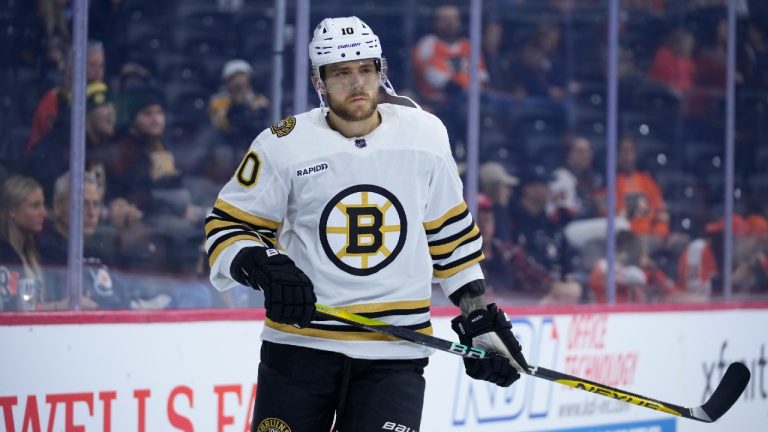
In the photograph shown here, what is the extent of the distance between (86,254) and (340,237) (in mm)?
1317

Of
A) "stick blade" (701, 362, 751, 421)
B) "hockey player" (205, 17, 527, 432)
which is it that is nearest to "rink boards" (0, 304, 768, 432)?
"hockey player" (205, 17, 527, 432)

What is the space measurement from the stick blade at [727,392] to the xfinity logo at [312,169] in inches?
47.8

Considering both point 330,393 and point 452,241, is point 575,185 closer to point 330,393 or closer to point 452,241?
point 452,241

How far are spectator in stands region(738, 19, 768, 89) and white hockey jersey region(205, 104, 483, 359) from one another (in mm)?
3561

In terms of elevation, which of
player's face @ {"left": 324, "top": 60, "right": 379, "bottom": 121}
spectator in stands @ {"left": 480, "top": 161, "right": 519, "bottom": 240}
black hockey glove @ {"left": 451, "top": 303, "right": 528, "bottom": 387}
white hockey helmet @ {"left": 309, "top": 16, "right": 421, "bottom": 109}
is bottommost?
black hockey glove @ {"left": 451, "top": 303, "right": 528, "bottom": 387}

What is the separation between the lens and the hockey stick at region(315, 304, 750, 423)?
2.80m

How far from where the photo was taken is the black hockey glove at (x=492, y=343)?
2.97 m

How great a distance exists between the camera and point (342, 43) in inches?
113

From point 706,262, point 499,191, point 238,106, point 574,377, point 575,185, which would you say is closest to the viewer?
point 574,377

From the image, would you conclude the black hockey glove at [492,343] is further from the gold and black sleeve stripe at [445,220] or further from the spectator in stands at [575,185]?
the spectator in stands at [575,185]

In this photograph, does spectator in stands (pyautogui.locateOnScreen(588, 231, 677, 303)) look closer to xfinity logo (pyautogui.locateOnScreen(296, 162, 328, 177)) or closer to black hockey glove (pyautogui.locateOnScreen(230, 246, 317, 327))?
xfinity logo (pyautogui.locateOnScreen(296, 162, 328, 177))

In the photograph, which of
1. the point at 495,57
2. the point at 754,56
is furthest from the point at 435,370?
the point at 754,56

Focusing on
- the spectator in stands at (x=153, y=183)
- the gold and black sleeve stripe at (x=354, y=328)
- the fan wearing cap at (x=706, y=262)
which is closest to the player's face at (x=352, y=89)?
the gold and black sleeve stripe at (x=354, y=328)

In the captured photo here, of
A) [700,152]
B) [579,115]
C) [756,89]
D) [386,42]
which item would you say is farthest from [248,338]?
[756,89]
